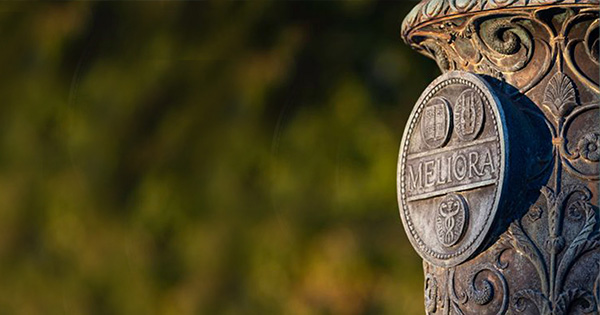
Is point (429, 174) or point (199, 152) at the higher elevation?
point (429, 174)

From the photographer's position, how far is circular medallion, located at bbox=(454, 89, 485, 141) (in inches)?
129

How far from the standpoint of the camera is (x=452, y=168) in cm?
332

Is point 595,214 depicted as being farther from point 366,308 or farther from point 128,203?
point 128,203

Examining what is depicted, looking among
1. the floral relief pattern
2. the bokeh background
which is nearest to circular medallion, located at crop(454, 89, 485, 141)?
the floral relief pattern

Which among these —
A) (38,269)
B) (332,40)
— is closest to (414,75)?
(332,40)

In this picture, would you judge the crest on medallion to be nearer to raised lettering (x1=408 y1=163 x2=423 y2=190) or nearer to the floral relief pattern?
raised lettering (x1=408 y1=163 x2=423 y2=190)

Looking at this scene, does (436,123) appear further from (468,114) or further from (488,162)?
(488,162)

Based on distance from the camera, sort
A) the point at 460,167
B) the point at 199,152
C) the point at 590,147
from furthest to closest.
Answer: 1. the point at 199,152
2. the point at 460,167
3. the point at 590,147

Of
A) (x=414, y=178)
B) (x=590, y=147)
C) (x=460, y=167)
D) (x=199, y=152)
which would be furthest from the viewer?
(x=199, y=152)

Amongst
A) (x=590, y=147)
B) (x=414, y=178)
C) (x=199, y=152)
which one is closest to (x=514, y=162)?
(x=590, y=147)

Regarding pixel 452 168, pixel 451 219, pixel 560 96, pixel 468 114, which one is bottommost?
pixel 451 219

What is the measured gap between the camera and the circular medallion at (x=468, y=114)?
327 cm

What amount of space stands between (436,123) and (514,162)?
27cm

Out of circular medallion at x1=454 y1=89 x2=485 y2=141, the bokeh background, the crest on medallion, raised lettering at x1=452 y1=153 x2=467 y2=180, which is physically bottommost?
the bokeh background
